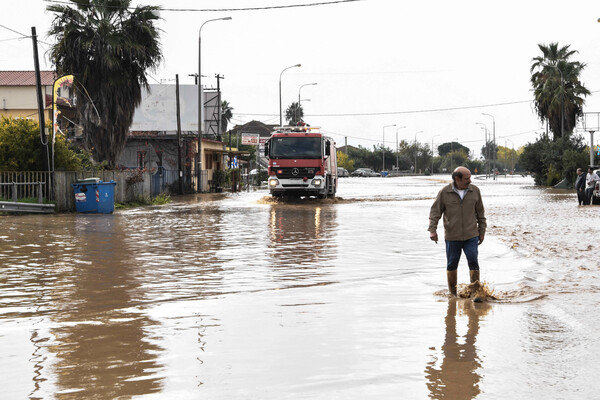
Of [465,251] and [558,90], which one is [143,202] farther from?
[558,90]

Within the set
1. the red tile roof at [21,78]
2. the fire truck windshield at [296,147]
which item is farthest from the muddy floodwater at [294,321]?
the red tile roof at [21,78]

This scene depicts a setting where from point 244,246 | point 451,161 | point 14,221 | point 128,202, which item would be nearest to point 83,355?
point 244,246

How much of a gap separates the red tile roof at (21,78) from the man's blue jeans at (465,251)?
57891mm

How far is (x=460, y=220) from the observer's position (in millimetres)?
9562

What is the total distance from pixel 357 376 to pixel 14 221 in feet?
67.6

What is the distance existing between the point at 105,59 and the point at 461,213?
99.1ft

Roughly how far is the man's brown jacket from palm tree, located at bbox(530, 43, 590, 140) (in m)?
54.5

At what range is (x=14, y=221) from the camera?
79.3 feet

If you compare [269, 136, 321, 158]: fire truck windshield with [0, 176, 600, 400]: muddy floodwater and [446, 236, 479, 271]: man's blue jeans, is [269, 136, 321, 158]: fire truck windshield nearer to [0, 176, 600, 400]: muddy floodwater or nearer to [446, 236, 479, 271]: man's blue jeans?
[0, 176, 600, 400]: muddy floodwater

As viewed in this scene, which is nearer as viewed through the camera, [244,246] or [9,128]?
[244,246]

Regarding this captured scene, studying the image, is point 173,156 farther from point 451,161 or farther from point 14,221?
point 451,161

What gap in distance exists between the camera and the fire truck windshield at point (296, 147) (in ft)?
114

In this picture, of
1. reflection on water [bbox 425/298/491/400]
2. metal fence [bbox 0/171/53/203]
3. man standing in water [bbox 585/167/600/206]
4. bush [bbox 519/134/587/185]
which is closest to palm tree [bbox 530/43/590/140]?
bush [bbox 519/134/587/185]

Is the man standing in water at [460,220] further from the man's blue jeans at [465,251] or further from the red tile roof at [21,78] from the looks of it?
the red tile roof at [21,78]
